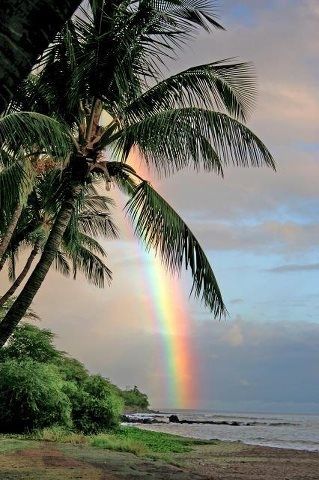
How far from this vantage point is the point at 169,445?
23406 millimetres

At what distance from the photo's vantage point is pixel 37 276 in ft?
30.1

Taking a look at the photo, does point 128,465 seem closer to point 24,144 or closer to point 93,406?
point 24,144

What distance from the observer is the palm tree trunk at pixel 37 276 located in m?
8.82

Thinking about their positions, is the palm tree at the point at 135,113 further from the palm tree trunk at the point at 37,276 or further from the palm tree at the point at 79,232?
the palm tree at the point at 79,232

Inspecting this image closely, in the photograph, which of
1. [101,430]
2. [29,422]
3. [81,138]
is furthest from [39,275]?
[101,430]

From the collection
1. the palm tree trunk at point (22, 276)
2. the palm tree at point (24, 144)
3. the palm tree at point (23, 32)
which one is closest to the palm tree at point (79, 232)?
the palm tree trunk at point (22, 276)

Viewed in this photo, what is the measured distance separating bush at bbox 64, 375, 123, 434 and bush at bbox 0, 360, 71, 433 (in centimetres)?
222

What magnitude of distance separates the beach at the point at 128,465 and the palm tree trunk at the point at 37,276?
377cm

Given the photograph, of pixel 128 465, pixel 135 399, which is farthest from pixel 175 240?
pixel 135 399

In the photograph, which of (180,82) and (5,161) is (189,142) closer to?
(180,82)

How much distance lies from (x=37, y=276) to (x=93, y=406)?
1842 cm

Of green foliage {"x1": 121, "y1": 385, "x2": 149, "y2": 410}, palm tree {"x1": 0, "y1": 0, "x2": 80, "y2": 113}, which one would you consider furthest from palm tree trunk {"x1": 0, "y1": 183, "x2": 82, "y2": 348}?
green foliage {"x1": 121, "y1": 385, "x2": 149, "y2": 410}

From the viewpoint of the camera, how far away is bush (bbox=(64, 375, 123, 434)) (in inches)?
1016

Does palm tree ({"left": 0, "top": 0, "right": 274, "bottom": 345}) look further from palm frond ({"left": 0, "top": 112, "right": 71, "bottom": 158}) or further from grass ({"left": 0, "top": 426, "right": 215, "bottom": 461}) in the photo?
grass ({"left": 0, "top": 426, "right": 215, "bottom": 461})
